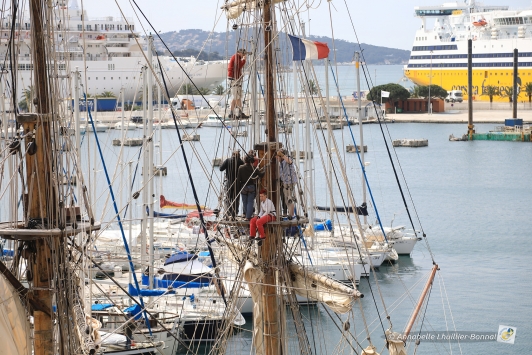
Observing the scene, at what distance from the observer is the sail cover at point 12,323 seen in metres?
11.6

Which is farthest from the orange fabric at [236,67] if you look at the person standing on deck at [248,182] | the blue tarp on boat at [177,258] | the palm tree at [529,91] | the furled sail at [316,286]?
the palm tree at [529,91]

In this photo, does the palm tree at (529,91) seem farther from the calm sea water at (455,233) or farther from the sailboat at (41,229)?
the sailboat at (41,229)

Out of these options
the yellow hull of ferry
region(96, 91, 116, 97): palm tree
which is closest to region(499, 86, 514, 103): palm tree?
the yellow hull of ferry

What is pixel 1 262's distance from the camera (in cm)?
1191

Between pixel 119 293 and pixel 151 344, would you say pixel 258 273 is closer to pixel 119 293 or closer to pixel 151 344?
pixel 151 344

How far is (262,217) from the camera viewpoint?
14234 millimetres

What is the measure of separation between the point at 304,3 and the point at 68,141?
475 centimetres

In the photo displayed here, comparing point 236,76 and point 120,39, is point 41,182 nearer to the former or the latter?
point 236,76

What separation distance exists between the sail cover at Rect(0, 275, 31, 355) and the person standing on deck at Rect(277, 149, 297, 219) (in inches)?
169

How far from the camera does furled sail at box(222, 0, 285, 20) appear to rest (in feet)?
48.9

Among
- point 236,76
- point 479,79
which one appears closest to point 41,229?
point 236,76

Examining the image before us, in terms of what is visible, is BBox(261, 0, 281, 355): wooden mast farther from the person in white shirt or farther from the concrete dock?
the concrete dock

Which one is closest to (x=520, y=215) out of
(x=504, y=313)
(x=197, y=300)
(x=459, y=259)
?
(x=459, y=259)

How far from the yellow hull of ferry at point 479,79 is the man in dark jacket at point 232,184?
105 m
